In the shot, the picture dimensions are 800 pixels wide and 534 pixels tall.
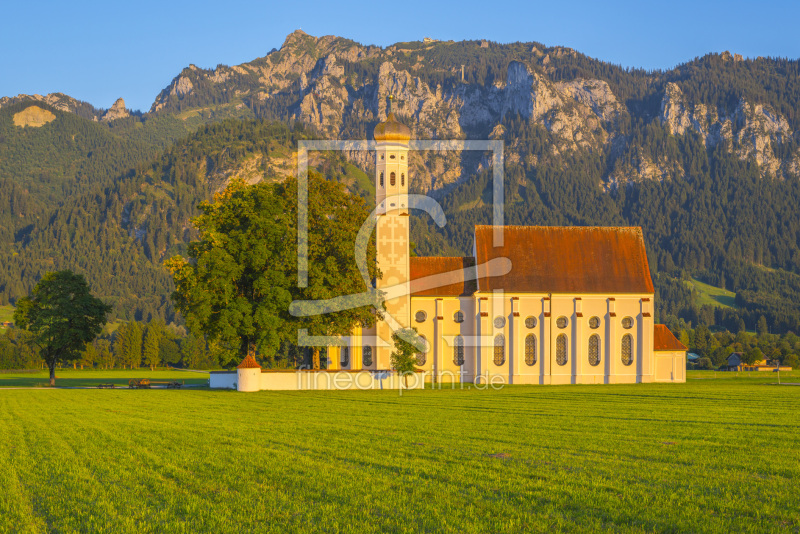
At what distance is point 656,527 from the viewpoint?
1160 cm

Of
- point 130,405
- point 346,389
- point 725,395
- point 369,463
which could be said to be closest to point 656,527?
point 369,463

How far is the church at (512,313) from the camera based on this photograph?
209 ft

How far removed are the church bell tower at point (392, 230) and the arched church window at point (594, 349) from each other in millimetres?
15121

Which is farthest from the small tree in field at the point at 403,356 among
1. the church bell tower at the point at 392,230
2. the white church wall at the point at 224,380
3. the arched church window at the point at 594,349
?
the arched church window at the point at 594,349

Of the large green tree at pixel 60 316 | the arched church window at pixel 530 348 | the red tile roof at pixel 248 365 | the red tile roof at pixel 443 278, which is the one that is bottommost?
the red tile roof at pixel 248 365

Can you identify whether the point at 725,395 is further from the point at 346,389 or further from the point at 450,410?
the point at 346,389

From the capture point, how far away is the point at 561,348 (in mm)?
64812

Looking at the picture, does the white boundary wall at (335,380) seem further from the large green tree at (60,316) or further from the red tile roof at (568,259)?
the large green tree at (60,316)

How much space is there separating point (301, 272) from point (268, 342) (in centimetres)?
504

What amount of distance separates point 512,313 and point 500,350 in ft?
10.4

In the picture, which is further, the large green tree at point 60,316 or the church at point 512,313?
the large green tree at point 60,316

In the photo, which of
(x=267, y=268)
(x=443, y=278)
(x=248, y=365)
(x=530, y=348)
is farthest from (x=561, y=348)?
(x=248, y=365)

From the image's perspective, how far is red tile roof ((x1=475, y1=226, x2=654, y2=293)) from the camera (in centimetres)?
6488

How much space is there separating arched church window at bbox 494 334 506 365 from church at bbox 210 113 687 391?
0.08 m
